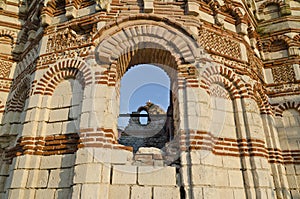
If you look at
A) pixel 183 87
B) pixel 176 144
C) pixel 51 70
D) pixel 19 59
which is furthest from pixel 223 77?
pixel 19 59

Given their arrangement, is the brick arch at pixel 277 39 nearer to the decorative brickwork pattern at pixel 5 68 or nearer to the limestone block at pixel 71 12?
the limestone block at pixel 71 12

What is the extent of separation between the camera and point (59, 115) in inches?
195

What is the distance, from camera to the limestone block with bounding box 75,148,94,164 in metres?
4.18

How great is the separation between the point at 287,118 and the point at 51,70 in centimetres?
634

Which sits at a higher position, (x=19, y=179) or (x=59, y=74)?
(x=59, y=74)

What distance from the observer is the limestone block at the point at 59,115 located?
4.90m

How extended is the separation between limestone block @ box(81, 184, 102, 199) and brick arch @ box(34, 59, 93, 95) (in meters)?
2.18

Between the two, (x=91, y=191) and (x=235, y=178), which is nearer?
(x=91, y=191)

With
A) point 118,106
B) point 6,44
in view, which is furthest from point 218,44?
point 6,44

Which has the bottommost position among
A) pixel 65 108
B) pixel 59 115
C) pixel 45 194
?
pixel 45 194

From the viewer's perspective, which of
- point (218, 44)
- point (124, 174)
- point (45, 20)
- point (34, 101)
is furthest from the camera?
point (45, 20)

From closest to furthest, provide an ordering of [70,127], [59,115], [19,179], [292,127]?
[19,179], [70,127], [59,115], [292,127]

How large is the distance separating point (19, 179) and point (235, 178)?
13.4 ft

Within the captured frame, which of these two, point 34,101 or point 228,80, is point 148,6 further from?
point 34,101
